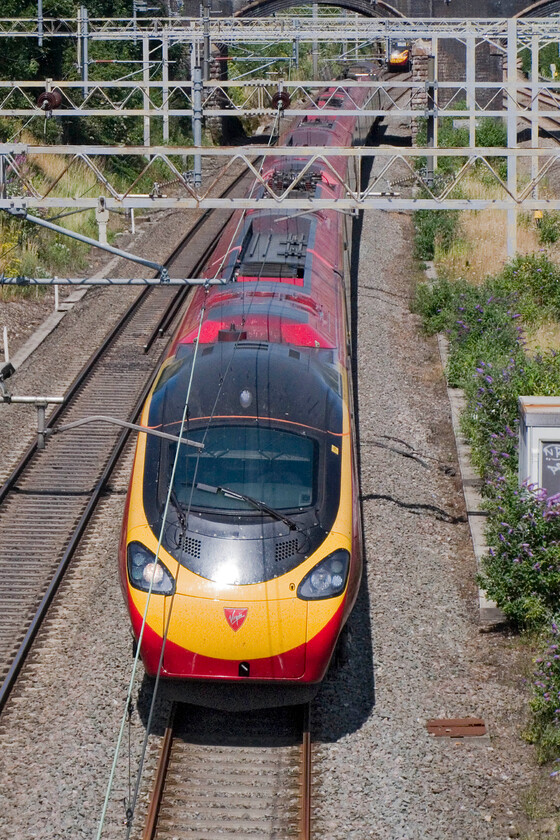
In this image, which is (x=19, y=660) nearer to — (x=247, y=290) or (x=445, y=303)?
(x=247, y=290)

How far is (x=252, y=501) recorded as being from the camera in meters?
8.52

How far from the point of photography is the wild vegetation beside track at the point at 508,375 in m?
9.85

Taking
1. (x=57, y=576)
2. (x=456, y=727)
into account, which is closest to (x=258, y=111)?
(x=57, y=576)

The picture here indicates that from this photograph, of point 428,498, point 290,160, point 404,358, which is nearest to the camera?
point 428,498

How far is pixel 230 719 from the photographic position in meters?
8.70

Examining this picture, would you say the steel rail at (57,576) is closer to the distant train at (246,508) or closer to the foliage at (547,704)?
the distant train at (246,508)

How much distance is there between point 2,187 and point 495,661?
7257mm

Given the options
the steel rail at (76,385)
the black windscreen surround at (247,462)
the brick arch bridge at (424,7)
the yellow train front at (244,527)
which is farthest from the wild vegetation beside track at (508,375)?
the brick arch bridge at (424,7)

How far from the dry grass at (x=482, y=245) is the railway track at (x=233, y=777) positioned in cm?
1425

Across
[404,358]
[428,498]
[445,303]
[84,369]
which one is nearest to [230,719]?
[428,498]

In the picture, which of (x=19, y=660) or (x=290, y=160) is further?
(x=290, y=160)

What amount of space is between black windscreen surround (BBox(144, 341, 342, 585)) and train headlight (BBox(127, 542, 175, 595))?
0.16 m

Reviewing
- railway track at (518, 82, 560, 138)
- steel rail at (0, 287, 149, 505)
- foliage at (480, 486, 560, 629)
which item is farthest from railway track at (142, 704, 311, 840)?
railway track at (518, 82, 560, 138)

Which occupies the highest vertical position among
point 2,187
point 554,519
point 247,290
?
point 2,187
